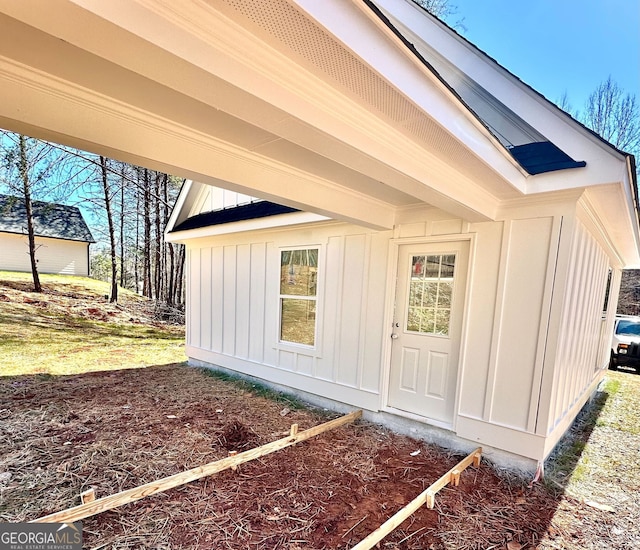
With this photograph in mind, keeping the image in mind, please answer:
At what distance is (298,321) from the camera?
5.67 meters

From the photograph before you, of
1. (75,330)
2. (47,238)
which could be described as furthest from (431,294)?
(47,238)

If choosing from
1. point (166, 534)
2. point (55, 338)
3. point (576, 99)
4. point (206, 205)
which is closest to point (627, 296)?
point (576, 99)

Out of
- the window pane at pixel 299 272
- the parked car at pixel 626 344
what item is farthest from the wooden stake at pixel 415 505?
the parked car at pixel 626 344

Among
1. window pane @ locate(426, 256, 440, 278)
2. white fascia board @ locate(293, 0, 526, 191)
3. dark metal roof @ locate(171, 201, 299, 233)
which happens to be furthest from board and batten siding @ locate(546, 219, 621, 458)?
dark metal roof @ locate(171, 201, 299, 233)

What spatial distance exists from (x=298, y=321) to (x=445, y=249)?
280cm

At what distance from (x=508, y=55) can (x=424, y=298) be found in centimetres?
632

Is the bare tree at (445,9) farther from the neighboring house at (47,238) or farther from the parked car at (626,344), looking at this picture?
the neighboring house at (47,238)

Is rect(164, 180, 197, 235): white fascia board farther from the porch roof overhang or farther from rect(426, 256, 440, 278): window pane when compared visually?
rect(426, 256, 440, 278): window pane

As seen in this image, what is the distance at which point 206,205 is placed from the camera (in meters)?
7.80

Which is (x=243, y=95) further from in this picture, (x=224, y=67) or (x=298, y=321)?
(x=298, y=321)

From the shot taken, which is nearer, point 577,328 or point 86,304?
point 577,328

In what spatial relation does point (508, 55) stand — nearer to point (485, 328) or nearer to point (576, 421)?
point (485, 328)

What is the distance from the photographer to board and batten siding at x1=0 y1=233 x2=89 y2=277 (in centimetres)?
1545

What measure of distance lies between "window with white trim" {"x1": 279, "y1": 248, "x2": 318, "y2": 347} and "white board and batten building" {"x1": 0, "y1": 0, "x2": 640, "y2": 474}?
0.11 ft
